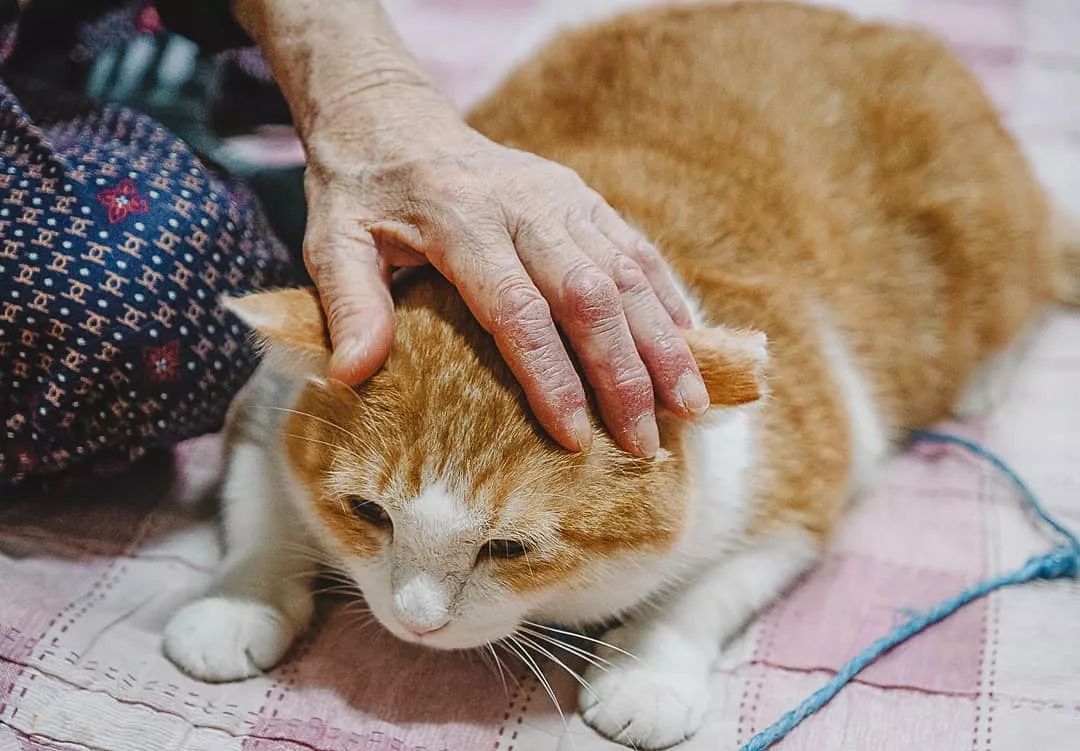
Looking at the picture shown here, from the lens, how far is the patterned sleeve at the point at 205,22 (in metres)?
1.51

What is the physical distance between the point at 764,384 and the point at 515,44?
1.52 metres

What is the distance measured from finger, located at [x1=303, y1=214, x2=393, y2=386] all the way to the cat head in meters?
0.03

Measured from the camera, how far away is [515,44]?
2.42 meters

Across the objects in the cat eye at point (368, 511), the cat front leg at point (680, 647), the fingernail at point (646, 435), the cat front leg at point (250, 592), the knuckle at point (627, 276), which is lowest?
the cat front leg at point (680, 647)

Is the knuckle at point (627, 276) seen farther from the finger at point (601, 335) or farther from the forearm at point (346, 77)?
the forearm at point (346, 77)

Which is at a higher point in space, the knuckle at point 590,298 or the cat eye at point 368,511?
the knuckle at point 590,298

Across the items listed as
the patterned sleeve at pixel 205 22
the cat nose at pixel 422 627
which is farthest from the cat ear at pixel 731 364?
the patterned sleeve at pixel 205 22

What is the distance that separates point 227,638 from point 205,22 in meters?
0.83

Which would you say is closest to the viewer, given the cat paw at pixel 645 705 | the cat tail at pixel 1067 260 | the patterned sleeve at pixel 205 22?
the cat paw at pixel 645 705

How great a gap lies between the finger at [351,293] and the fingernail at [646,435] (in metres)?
0.24

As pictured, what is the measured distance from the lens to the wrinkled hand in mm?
1032

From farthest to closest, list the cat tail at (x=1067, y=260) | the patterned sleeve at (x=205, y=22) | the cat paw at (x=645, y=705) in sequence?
the cat tail at (x=1067, y=260) < the patterned sleeve at (x=205, y=22) < the cat paw at (x=645, y=705)

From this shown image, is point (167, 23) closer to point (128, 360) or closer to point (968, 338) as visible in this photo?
point (128, 360)

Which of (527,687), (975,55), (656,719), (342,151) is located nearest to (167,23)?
(342,151)
